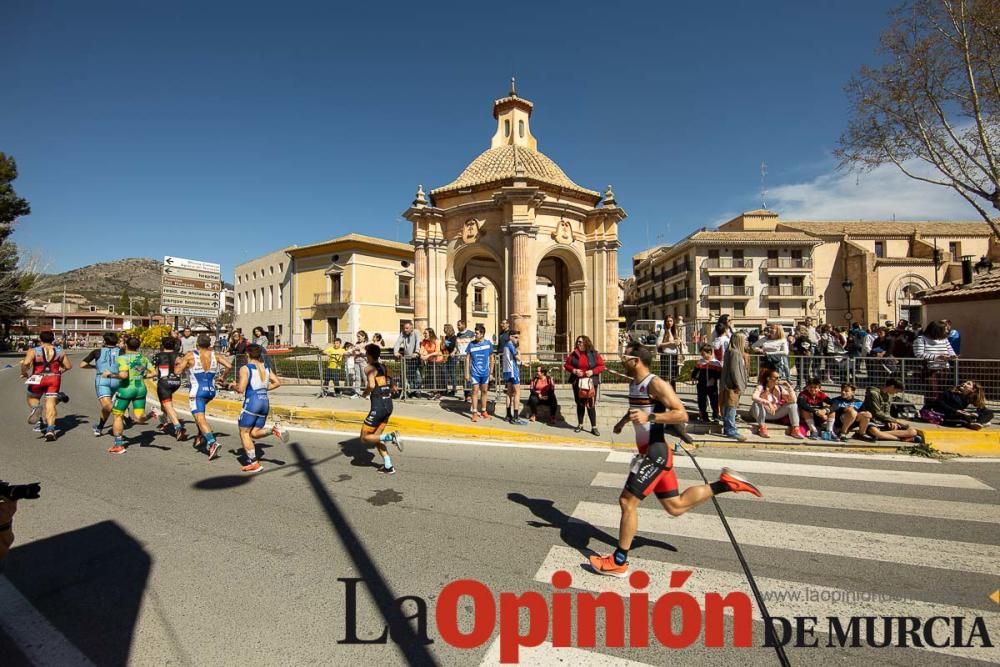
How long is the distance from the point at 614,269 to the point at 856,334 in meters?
8.31

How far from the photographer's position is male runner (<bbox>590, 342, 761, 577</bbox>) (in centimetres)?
325

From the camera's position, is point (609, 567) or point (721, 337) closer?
point (609, 567)

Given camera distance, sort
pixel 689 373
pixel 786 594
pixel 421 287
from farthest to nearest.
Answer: pixel 421 287 < pixel 689 373 < pixel 786 594

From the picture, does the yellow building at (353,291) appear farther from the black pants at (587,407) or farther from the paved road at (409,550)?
the paved road at (409,550)

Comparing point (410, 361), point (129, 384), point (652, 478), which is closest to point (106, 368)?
point (129, 384)

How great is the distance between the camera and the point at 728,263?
4444cm

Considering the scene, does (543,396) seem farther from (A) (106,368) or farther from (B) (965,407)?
(A) (106,368)

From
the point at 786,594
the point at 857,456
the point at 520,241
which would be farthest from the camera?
the point at 520,241

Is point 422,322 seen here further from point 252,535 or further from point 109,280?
point 109,280

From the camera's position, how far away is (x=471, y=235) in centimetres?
1722

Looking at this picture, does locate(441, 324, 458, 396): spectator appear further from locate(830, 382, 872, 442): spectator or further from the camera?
the camera

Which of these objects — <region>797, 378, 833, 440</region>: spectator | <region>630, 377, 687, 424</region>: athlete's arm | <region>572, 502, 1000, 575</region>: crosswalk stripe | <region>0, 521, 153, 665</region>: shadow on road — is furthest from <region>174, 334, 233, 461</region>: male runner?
<region>797, 378, 833, 440</region>: spectator

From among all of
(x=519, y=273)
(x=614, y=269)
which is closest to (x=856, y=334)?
(x=614, y=269)

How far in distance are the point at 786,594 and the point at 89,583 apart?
15.9 ft
